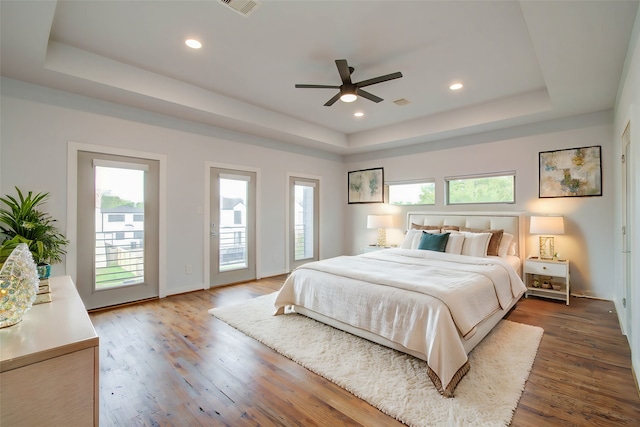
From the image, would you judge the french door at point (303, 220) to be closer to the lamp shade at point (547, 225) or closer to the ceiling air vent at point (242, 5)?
the ceiling air vent at point (242, 5)

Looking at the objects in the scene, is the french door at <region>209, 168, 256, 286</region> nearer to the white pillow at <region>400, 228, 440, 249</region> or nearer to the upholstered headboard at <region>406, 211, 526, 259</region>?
the white pillow at <region>400, 228, 440, 249</region>

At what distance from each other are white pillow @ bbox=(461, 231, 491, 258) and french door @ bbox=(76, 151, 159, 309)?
4390 mm

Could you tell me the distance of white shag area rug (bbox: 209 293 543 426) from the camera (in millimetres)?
1837

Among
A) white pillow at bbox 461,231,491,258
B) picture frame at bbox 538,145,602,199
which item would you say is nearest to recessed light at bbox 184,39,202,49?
white pillow at bbox 461,231,491,258

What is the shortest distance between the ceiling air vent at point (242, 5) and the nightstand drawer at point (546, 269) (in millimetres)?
4584

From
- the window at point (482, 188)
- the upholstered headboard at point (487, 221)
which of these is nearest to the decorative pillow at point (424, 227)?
the upholstered headboard at point (487, 221)

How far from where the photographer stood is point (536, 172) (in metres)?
4.51

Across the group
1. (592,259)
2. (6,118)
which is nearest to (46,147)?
(6,118)

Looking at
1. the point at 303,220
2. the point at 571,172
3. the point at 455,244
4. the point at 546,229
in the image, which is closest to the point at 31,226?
the point at 303,220

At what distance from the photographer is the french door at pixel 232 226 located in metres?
4.79

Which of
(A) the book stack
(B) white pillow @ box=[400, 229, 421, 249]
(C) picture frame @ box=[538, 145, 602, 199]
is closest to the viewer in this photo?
(A) the book stack

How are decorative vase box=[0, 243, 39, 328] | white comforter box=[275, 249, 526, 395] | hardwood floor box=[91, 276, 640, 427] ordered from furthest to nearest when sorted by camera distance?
1. white comforter box=[275, 249, 526, 395]
2. hardwood floor box=[91, 276, 640, 427]
3. decorative vase box=[0, 243, 39, 328]

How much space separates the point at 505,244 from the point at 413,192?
2.04 m

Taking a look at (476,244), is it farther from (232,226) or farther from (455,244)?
(232,226)
